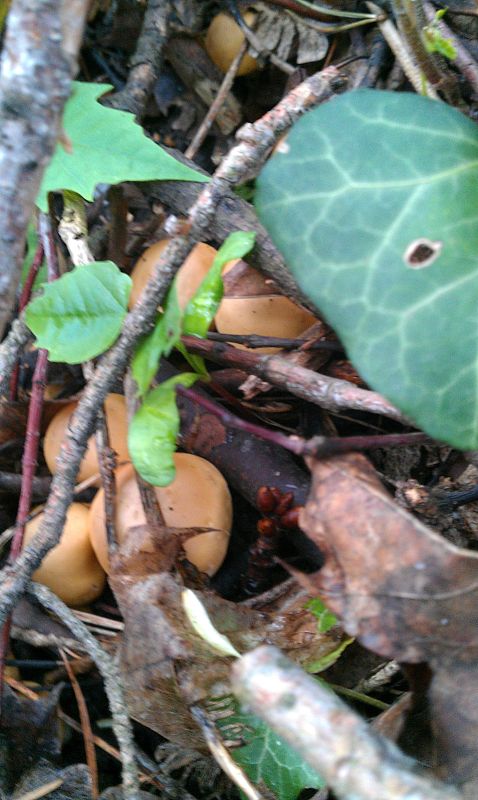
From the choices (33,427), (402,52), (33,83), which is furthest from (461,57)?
(33,427)

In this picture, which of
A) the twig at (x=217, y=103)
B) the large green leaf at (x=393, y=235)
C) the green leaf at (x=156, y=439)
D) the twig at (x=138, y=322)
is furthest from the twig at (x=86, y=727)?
the twig at (x=217, y=103)

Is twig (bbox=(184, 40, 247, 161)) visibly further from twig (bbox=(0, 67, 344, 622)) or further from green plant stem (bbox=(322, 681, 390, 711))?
green plant stem (bbox=(322, 681, 390, 711))

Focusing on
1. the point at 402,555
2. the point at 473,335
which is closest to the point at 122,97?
the point at 473,335

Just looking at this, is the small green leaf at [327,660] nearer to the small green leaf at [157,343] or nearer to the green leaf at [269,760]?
the green leaf at [269,760]

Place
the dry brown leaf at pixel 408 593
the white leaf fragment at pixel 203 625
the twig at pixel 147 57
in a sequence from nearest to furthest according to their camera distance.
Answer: the dry brown leaf at pixel 408 593 → the white leaf fragment at pixel 203 625 → the twig at pixel 147 57

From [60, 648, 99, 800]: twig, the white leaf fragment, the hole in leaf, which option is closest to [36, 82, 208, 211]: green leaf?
the hole in leaf

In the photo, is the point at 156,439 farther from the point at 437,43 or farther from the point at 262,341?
the point at 437,43
